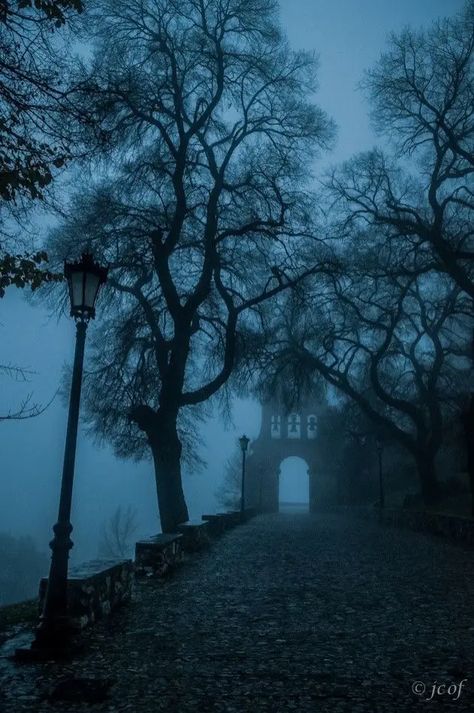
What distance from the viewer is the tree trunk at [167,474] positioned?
47.6 feet

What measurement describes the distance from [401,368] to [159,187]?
16662 millimetres

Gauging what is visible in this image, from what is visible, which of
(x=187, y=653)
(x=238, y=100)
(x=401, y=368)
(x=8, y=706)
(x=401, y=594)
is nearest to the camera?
(x=8, y=706)

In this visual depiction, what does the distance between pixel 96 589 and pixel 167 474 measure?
346 inches

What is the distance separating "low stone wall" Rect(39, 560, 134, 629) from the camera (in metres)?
5.43

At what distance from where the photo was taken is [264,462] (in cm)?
5284

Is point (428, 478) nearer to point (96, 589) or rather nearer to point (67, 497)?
point (96, 589)

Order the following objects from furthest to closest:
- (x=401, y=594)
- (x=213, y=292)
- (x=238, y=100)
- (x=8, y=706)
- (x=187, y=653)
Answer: (x=213, y=292) → (x=238, y=100) → (x=401, y=594) → (x=187, y=653) → (x=8, y=706)

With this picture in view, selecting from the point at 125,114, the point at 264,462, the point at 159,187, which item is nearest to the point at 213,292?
the point at 159,187

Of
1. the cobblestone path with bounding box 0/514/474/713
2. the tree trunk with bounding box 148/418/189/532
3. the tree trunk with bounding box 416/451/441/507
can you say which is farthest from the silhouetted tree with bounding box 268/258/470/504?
the cobblestone path with bounding box 0/514/474/713

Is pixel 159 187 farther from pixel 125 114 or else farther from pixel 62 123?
pixel 62 123

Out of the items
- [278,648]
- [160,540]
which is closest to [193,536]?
[160,540]

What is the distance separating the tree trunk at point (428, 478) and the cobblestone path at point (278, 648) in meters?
13.6

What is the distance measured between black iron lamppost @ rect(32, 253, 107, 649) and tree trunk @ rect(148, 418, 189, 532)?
27.7 feet

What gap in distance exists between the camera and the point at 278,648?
194 inches
